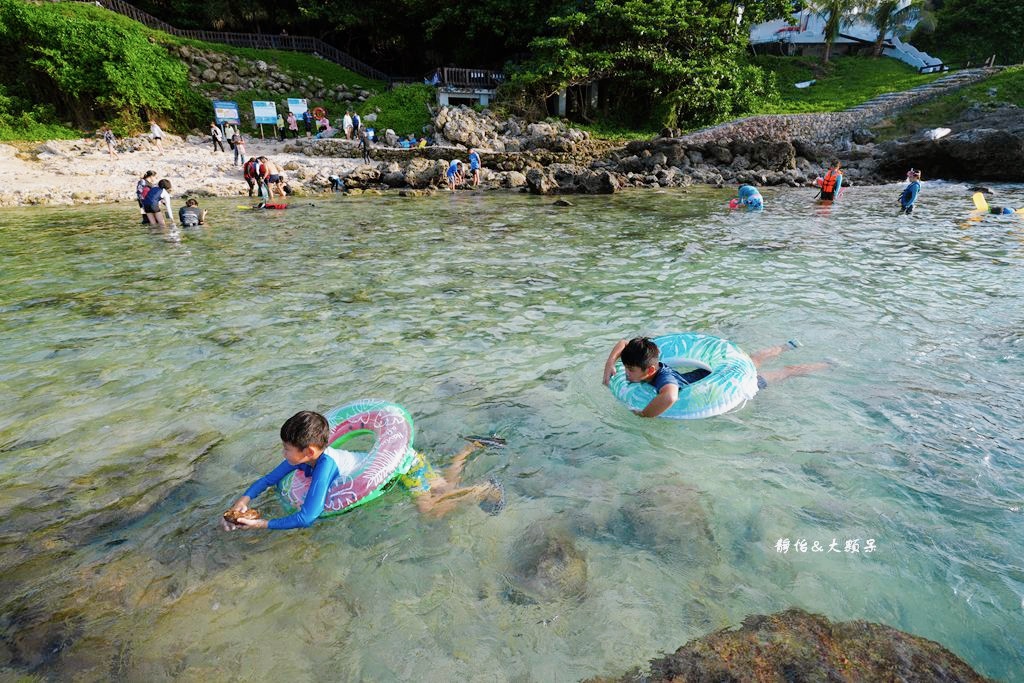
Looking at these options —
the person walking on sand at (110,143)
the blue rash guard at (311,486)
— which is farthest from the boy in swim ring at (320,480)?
the person walking on sand at (110,143)

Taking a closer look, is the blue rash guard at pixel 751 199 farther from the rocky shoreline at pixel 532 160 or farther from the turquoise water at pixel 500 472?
the turquoise water at pixel 500 472

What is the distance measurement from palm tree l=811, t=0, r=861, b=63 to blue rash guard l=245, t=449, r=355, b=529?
5266 centimetres

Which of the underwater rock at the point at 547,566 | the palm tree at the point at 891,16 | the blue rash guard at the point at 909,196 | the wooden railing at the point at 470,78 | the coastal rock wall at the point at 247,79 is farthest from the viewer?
the palm tree at the point at 891,16

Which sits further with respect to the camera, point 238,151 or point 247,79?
point 247,79

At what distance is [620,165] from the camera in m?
28.2

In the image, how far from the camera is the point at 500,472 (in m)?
4.94

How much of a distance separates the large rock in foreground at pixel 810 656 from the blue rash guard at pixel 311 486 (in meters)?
2.33

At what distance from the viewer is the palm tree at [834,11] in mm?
41094

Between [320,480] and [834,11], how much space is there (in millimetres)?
53321

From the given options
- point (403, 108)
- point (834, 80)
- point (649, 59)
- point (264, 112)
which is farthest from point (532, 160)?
point (834, 80)

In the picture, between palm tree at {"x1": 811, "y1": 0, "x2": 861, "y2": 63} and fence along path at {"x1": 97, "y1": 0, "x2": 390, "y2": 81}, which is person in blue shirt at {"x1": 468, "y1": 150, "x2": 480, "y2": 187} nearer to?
fence along path at {"x1": 97, "y1": 0, "x2": 390, "y2": 81}

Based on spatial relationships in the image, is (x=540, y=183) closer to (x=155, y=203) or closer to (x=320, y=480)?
(x=155, y=203)

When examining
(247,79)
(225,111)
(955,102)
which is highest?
(247,79)

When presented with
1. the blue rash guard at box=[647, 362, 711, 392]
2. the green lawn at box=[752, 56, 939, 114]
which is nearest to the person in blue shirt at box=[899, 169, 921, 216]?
the blue rash guard at box=[647, 362, 711, 392]
